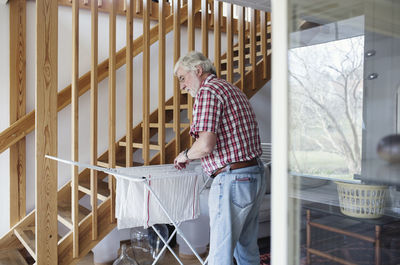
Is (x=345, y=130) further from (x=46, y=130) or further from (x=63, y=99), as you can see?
(x=63, y=99)

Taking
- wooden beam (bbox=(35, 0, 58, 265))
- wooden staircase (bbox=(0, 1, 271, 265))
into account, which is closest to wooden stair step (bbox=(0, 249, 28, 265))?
wooden staircase (bbox=(0, 1, 271, 265))

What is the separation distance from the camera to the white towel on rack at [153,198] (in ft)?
7.41

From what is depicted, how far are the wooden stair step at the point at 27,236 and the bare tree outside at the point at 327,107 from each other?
251cm

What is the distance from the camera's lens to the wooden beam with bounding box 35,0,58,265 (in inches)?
99.8

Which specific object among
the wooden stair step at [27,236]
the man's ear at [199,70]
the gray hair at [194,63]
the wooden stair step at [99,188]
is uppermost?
the gray hair at [194,63]

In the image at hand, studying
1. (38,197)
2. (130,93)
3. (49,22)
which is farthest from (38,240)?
(49,22)

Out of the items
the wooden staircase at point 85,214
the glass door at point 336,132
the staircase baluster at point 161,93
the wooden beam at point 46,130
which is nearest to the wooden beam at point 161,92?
Result: the staircase baluster at point 161,93

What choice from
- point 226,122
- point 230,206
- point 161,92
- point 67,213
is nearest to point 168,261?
point 67,213

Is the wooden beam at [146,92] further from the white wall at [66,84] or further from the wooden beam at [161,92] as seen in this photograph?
the white wall at [66,84]

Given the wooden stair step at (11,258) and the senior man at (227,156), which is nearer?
the senior man at (227,156)

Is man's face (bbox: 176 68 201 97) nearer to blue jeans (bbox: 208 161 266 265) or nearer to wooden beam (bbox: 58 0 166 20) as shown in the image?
blue jeans (bbox: 208 161 266 265)

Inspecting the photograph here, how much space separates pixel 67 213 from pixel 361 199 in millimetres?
2776

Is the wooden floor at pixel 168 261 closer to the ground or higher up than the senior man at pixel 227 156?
closer to the ground

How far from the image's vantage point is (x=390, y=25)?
828 millimetres
